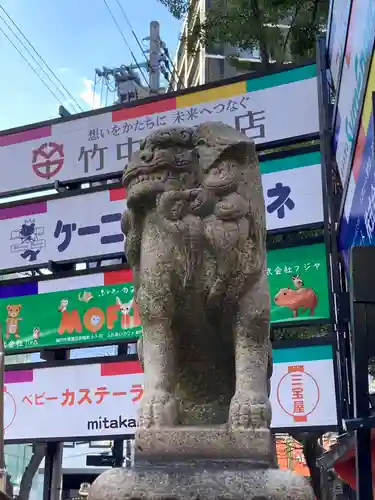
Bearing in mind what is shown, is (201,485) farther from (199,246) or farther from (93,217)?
(93,217)

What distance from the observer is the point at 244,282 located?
263cm

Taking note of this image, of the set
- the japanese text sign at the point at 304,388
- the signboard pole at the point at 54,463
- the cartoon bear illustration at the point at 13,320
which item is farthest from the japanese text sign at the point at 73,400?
the japanese text sign at the point at 304,388

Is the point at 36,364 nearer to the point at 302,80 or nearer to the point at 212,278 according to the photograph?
the point at 302,80

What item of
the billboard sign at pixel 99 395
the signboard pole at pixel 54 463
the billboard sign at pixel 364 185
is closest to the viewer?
the billboard sign at pixel 364 185

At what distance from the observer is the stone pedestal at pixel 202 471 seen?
2.14 meters

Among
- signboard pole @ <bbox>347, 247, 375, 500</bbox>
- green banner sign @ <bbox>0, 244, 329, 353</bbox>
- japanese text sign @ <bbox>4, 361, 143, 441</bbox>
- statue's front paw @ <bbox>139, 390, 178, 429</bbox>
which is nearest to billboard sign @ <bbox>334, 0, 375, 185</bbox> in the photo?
green banner sign @ <bbox>0, 244, 329, 353</bbox>

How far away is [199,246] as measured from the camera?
260cm

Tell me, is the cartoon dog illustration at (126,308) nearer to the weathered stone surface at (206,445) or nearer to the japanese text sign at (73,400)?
the japanese text sign at (73,400)

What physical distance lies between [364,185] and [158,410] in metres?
2.79

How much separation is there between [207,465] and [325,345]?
443 centimetres

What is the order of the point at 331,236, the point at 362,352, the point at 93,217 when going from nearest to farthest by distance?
the point at 362,352
the point at 331,236
the point at 93,217

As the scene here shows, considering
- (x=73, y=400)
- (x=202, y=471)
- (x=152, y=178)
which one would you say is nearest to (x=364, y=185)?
(x=152, y=178)

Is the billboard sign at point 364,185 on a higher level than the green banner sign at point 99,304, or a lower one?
higher

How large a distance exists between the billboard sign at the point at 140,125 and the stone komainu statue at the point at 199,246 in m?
4.91
